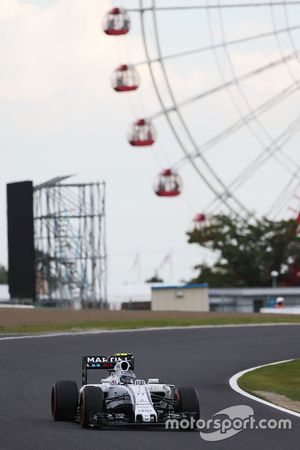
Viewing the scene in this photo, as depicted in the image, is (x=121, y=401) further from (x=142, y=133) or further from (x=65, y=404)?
(x=142, y=133)

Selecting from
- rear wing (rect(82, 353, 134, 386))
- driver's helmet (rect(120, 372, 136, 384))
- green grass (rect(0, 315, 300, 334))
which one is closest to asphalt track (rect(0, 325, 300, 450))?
driver's helmet (rect(120, 372, 136, 384))

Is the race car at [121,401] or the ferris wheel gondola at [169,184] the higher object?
the ferris wheel gondola at [169,184]

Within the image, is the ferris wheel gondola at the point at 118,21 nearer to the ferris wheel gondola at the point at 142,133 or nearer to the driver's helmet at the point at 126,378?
the ferris wheel gondola at the point at 142,133

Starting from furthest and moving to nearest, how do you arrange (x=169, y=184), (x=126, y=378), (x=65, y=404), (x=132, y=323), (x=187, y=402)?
(x=132, y=323) → (x=169, y=184) → (x=65, y=404) → (x=126, y=378) → (x=187, y=402)

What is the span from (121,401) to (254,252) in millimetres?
109158

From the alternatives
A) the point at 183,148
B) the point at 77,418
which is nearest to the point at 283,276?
the point at 183,148

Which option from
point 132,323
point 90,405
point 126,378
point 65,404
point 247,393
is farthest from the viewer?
point 132,323

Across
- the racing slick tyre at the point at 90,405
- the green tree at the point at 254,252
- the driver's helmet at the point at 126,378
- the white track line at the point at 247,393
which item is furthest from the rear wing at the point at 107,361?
the green tree at the point at 254,252

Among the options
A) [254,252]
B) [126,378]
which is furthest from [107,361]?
[254,252]

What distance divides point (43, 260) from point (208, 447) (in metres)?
67.8

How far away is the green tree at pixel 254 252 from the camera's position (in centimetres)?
12462

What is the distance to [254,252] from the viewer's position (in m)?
126

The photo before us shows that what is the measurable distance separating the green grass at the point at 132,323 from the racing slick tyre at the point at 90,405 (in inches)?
1231

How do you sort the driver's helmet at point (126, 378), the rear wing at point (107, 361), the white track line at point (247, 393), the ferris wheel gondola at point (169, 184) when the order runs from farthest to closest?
1. the ferris wheel gondola at point (169, 184)
2. the white track line at point (247, 393)
3. the rear wing at point (107, 361)
4. the driver's helmet at point (126, 378)
